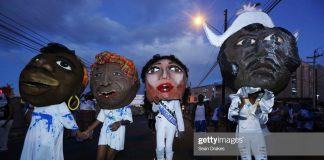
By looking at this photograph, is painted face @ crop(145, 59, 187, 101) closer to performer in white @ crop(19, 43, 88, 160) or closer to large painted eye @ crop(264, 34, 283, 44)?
performer in white @ crop(19, 43, 88, 160)

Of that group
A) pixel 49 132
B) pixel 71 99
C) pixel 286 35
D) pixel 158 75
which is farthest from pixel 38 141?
pixel 286 35

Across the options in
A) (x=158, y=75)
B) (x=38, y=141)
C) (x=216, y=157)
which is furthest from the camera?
(x=216, y=157)

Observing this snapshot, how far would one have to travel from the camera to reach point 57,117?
197 inches

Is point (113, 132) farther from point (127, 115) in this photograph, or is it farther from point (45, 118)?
point (45, 118)

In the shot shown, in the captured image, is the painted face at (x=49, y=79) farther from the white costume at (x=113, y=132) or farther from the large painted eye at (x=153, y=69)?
the large painted eye at (x=153, y=69)

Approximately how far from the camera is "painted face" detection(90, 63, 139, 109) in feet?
20.0

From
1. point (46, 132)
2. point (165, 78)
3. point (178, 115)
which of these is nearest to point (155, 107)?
point (178, 115)

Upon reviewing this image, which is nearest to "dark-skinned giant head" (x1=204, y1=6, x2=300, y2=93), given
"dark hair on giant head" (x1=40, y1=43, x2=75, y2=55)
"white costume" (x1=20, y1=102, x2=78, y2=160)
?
"dark hair on giant head" (x1=40, y1=43, x2=75, y2=55)

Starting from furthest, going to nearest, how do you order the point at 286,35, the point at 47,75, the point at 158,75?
1. the point at 158,75
2. the point at 286,35
3. the point at 47,75

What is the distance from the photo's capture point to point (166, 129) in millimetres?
6312

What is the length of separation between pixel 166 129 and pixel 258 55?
2.04 meters

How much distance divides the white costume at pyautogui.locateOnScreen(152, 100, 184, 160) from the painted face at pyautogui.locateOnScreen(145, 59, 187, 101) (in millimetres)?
166

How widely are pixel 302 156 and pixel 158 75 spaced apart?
5644 mm

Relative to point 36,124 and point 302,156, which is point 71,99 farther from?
point 302,156
